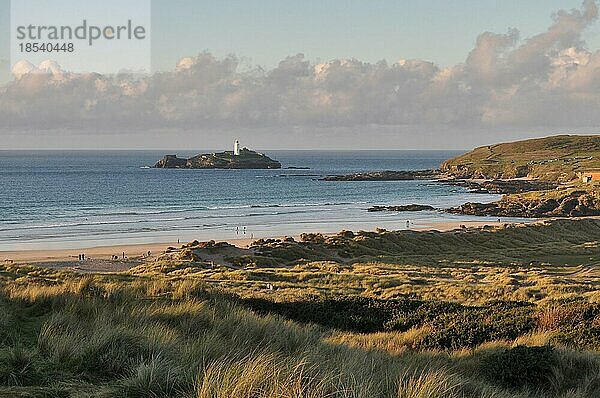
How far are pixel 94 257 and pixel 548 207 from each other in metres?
62.1

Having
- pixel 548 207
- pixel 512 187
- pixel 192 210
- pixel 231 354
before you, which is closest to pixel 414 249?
pixel 231 354

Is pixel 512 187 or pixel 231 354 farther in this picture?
pixel 512 187

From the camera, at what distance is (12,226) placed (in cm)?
6806

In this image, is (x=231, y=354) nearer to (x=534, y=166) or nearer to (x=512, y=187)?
(x=512, y=187)

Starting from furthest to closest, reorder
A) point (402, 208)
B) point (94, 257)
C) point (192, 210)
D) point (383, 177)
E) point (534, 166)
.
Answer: point (534, 166) < point (383, 177) < point (402, 208) < point (192, 210) < point (94, 257)

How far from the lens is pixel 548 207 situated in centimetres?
8538

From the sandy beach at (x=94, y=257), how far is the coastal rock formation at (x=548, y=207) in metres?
41.7

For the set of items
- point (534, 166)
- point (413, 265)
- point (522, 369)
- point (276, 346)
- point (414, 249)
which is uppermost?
point (534, 166)

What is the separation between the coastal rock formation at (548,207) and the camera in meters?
82.8

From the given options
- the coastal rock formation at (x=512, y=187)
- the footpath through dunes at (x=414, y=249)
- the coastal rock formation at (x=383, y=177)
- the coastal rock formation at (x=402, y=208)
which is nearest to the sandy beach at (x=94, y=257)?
the footpath through dunes at (x=414, y=249)

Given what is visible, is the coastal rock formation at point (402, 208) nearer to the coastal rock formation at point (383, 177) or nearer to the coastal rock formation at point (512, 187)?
the coastal rock formation at point (512, 187)

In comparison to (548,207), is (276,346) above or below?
above

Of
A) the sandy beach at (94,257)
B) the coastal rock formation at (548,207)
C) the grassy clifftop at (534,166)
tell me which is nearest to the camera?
the sandy beach at (94,257)

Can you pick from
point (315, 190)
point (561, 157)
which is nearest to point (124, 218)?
point (315, 190)
